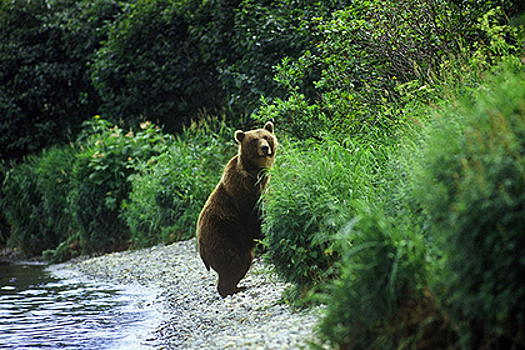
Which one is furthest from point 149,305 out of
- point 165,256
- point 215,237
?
point 165,256

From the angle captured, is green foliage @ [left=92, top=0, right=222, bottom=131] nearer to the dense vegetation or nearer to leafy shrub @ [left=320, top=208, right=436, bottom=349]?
the dense vegetation

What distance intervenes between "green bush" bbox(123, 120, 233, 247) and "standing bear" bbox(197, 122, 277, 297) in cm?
347

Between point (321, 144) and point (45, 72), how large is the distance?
10936 mm

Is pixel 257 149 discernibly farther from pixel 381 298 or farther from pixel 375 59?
pixel 381 298

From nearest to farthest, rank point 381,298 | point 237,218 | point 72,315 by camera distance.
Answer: point 381,298 < point 237,218 < point 72,315

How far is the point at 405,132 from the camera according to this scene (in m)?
5.02

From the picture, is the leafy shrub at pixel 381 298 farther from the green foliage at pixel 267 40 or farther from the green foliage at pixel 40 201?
the green foliage at pixel 40 201

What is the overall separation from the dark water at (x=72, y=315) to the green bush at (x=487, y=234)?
270 cm

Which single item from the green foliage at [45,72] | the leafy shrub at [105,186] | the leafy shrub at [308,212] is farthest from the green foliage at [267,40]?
the green foliage at [45,72]

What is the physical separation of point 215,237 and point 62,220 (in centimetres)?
751

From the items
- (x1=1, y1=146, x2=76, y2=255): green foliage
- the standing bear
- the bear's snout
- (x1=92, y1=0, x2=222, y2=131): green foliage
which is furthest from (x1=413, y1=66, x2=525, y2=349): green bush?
(x1=92, y1=0, x2=222, y2=131): green foliage

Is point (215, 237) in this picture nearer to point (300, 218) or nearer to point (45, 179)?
point (300, 218)

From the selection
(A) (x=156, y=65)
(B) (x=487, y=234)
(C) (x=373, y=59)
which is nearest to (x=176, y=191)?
(C) (x=373, y=59)

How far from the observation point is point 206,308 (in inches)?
214
